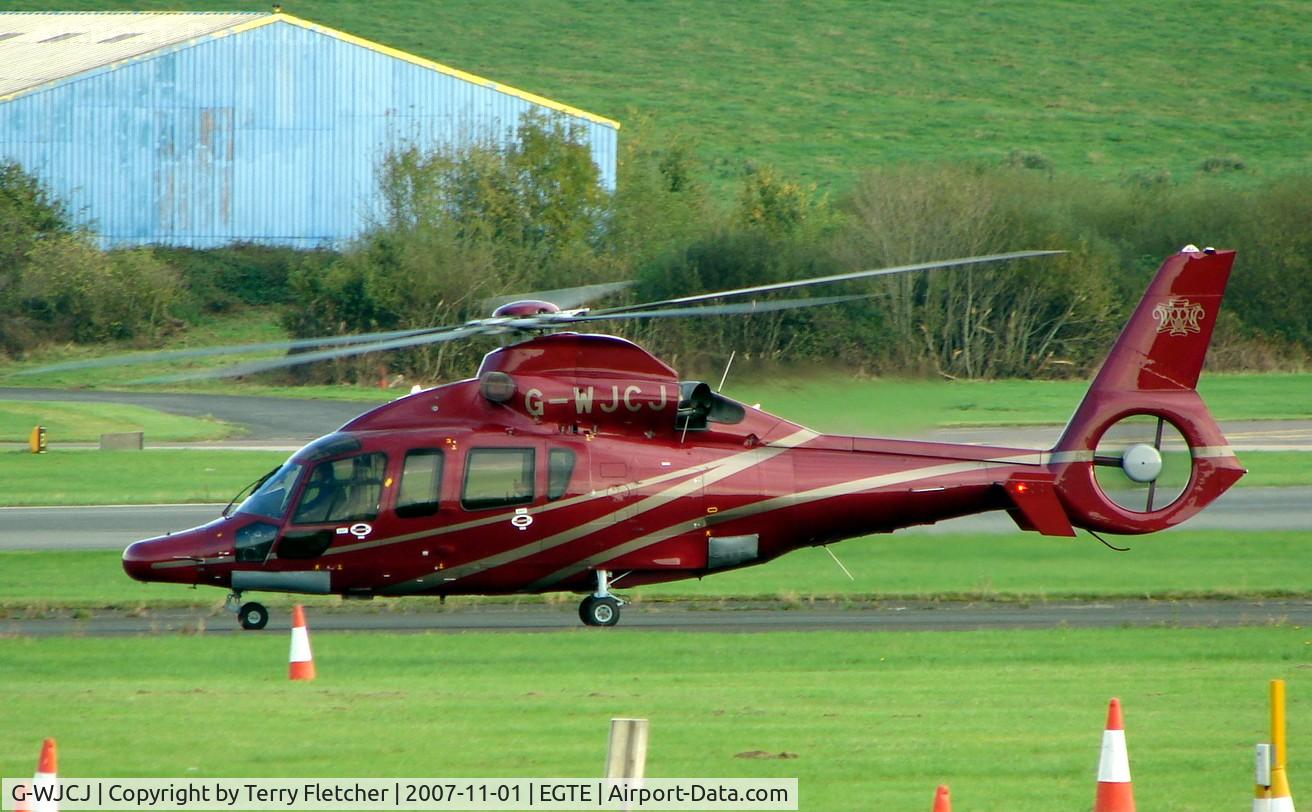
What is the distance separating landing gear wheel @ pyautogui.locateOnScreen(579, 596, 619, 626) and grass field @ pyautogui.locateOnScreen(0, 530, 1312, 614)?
2851 millimetres

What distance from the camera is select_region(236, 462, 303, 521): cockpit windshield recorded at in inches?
655

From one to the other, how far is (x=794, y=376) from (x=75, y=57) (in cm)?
4453

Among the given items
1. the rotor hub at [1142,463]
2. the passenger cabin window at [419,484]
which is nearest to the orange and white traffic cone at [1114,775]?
the rotor hub at [1142,463]

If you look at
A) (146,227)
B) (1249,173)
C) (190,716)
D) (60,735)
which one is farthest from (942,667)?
(1249,173)

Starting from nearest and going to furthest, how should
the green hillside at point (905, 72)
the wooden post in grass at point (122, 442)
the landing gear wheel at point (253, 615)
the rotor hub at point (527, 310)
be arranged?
the rotor hub at point (527, 310) < the landing gear wheel at point (253, 615) < the wooden post in grass at point (122, 442) < the green hillside at point (905, 72)

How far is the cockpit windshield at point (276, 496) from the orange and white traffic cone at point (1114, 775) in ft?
34.5

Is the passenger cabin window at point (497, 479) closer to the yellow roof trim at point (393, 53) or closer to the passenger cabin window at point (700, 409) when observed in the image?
the passenger cabin window at point (700, 409)

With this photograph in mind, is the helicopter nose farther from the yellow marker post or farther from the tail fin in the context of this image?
the yellow marker post

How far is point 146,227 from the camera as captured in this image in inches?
2092

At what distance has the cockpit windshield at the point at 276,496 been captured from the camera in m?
16.6

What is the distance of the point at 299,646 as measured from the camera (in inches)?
525

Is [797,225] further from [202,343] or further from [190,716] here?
[190,716]

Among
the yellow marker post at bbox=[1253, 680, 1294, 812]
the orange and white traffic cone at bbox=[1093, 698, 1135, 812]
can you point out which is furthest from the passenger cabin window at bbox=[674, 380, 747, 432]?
the yellow marker post at bbox=[1253, 680, 1294, 812]

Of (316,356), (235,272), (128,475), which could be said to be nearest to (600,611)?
(316,356)
